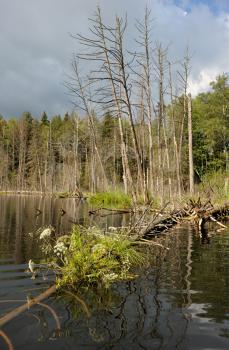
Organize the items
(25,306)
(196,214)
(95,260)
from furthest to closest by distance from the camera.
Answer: (196,214)
(95,260)
(25,306)

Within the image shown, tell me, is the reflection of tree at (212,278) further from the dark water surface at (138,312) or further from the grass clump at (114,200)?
the grass clump at (114,200)

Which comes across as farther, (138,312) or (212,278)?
(212,278)

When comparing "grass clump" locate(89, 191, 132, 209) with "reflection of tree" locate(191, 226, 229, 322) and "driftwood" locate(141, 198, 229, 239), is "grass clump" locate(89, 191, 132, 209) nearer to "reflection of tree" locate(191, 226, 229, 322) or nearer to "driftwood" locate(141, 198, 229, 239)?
"driftwood" locate(141, 198, 229, 239)

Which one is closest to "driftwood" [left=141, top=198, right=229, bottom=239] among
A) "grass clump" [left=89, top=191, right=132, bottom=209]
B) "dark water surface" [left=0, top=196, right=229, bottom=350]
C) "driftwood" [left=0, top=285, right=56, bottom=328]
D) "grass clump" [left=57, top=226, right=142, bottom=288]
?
"grass clump" [left=57, top=226, right=142, bottom=288]

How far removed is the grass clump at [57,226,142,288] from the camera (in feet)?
21.6

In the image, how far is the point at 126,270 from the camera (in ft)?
23.2

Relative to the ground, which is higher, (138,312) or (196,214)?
(196,214)

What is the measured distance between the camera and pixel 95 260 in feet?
22.7

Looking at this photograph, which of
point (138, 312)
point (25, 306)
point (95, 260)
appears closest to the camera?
point (138, 312)

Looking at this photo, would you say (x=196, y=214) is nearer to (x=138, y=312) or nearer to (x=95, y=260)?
(x=95, y=260)

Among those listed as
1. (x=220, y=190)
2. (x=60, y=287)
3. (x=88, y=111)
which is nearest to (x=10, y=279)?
(x=60, y=287)

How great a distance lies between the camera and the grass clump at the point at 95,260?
6574 mm

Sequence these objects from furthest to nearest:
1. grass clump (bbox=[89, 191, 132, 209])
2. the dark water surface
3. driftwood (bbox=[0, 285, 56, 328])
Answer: grass clump (bbox=[89, 191, 132, 209])
driftwood (bbox=[0, 285, 56, 328])
the dark water surface

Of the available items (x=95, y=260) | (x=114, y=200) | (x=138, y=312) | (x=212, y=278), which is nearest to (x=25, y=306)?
(x=138, y=312)
